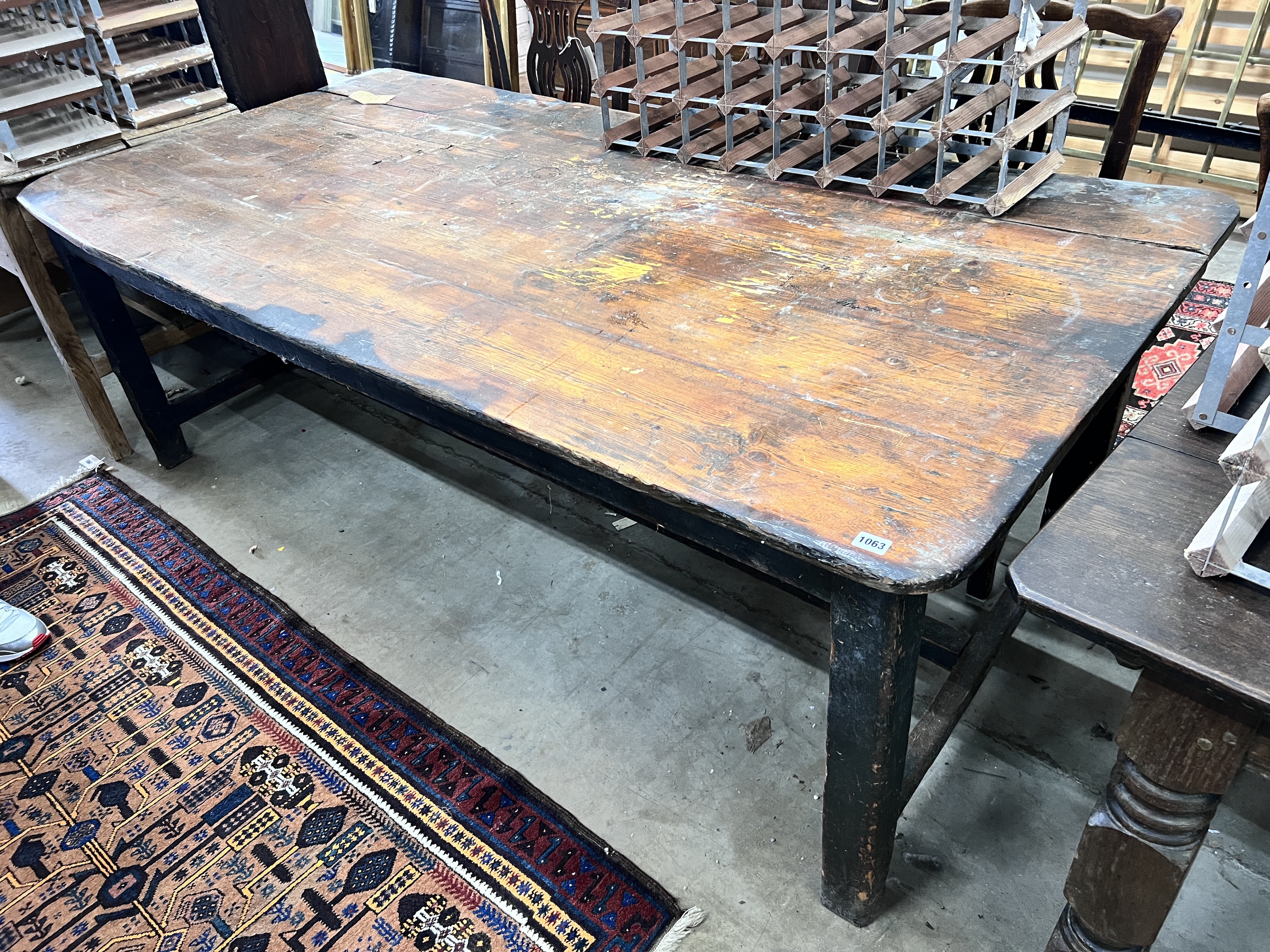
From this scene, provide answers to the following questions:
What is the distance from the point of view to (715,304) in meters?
1.46

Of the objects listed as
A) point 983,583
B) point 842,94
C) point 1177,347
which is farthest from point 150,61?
point 1177,347

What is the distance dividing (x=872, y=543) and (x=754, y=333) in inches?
20.2

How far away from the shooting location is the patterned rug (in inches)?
104

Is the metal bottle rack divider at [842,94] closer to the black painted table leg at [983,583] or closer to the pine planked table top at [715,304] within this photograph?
the pine planked table top at [715,304]

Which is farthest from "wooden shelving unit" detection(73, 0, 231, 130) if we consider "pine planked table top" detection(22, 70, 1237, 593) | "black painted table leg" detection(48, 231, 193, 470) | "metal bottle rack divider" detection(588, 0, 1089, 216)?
"metal bottle rack divider" detection(588, 0, 1089, 216)

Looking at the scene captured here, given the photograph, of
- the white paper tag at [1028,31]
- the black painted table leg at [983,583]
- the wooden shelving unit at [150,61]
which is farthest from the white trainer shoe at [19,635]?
the white paper tag at [1028,31]

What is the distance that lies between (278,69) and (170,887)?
8.00 ft

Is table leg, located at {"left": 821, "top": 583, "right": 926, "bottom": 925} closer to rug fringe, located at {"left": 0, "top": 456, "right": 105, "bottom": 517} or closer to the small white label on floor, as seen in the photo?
the small white label on floor

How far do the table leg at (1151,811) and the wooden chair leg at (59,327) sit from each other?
2.78 meters

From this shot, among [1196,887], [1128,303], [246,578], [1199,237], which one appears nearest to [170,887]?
[246,578]

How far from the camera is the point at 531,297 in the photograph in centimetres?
154

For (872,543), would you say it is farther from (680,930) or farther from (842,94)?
(842,94)

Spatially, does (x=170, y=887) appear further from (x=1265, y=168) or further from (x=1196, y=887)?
(x=1265, y=168)

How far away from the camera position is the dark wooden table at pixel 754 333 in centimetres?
107
